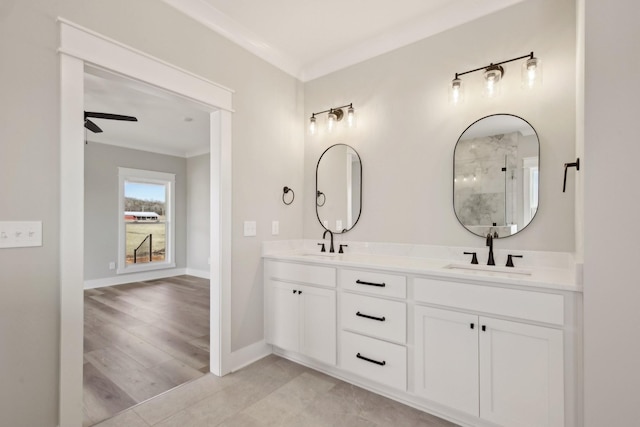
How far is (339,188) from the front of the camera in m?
2.87

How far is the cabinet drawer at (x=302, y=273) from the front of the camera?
2297 mm

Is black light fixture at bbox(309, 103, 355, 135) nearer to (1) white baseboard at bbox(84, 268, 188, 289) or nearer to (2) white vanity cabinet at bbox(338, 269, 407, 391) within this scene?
(2) white vanity cabinet at bbox(338, 269, 407, 391)

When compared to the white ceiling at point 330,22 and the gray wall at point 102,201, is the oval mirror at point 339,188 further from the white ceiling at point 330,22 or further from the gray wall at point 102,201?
the gray wall at point 102,201

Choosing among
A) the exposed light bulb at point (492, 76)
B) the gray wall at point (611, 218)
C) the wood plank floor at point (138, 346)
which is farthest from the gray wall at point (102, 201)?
the gray wall at point (611, 218)

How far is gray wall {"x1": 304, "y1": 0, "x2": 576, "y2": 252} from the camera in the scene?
189 centimetres

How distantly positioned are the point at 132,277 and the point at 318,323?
16.5 feet

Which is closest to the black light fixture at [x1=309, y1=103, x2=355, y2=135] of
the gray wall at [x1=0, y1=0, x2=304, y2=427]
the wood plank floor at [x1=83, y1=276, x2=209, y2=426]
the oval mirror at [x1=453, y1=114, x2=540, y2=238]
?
the oval mirror at [x1=453, y1=114, x2=540, y2=238]

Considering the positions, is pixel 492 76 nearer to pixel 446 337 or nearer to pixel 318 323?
pixel 446 337

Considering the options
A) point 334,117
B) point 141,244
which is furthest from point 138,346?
point 141,244

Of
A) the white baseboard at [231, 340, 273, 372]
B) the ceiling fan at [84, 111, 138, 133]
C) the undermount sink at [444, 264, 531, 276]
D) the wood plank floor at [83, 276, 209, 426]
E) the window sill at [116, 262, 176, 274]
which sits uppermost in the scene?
the ceiling fan at [84, 111, 138, 133]

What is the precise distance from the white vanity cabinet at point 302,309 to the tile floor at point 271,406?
0.77ft

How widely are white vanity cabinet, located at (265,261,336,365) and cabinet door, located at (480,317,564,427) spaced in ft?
3.33

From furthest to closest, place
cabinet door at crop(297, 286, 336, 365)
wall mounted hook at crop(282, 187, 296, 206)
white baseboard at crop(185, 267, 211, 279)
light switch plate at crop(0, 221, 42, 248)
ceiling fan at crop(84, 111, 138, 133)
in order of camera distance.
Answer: white baseboard at crop(185, 267, 211, 279)
ceiling fan at crop(84, 111, 138, 133)
wall mounted hook at crop(282, 187, 296, 206)
cabinet door at crop(297, 286, 336, 365)
light switch plate at crop(0, 221, 42, 248)

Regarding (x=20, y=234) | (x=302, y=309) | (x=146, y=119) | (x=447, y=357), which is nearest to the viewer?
(x=20, y=234)
